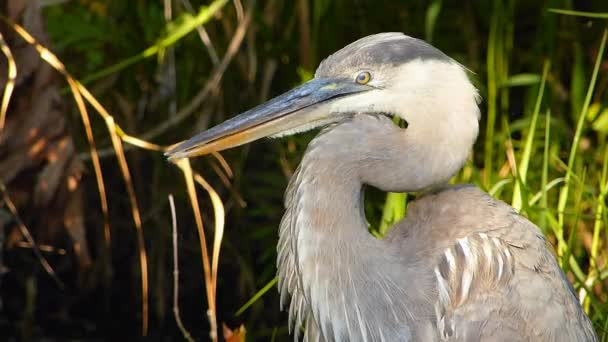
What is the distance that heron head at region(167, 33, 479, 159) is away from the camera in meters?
2.83

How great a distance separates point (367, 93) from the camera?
2.88m

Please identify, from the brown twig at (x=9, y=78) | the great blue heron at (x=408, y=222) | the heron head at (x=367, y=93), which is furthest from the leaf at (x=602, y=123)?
the brown twig at (x=9, y=78)

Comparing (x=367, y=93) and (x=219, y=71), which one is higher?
(x=367, y=93)

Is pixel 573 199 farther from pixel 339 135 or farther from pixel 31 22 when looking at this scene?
pixel 31 22

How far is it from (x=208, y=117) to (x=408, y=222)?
1816 mm

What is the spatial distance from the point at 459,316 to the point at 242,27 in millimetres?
1643

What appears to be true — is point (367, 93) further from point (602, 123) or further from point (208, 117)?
point (208, 117)

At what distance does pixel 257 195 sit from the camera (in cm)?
480

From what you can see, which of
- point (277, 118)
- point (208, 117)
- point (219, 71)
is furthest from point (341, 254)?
point (208, 117)

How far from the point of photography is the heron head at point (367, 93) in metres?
2.83

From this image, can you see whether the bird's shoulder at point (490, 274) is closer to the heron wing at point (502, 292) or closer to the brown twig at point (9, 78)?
the heron wing at point (502, 292)

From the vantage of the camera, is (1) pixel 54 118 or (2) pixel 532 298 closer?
(2) pixel 532 298

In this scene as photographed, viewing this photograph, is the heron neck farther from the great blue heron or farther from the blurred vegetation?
the blurred vegetation

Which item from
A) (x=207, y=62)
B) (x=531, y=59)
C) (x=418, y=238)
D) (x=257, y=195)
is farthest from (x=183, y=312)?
(x=418, y=238)
